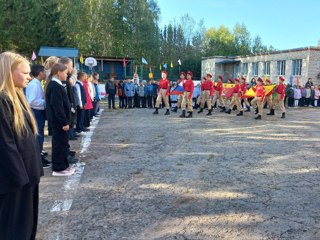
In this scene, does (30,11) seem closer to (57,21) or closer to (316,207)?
(57,21)

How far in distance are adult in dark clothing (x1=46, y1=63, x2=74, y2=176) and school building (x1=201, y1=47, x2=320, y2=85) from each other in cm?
2208

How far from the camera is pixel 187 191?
196 inches

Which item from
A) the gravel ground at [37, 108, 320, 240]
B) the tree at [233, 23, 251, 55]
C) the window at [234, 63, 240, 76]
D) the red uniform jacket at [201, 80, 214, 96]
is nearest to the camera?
the gravel ground at [37, 108, 320, 240]

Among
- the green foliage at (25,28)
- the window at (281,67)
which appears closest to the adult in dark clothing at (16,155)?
the green foliage at (25,28)

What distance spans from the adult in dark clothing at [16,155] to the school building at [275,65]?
80.0 ft

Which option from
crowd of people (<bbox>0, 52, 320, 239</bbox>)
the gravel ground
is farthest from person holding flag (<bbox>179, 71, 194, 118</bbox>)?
the gravel ground

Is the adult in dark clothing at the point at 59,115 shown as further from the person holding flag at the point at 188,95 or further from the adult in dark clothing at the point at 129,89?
the adult in dark clothing at the point at 129,89

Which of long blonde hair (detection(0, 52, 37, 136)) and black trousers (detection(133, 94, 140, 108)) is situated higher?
long blonde hair (detection(0, 52, 37, 136))

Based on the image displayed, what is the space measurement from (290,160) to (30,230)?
557 cm

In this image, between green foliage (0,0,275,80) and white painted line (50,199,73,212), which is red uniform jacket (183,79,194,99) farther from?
green foliage (0,0,275,80)

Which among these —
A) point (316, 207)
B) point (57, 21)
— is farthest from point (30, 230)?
point (57, 21)

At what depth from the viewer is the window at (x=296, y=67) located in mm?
32700

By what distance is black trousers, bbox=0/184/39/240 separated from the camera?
2.61 metres

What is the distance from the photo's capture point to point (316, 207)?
439 cm
